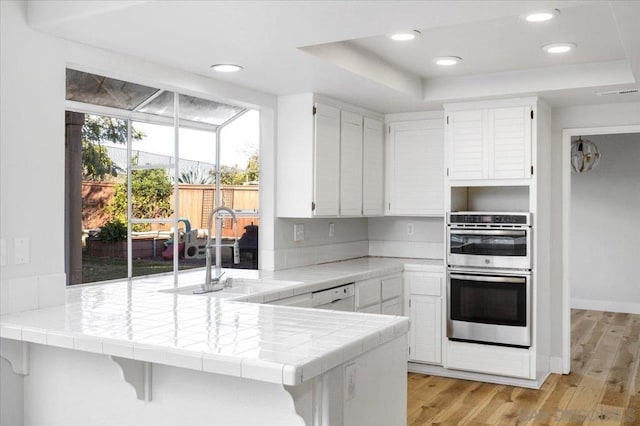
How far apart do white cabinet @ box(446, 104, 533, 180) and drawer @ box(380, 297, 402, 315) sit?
42.1 inches

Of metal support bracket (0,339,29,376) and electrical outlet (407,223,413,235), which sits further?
electrical outlet (407,223,413,235)

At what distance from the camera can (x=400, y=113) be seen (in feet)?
17.2

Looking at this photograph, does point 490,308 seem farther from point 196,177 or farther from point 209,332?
point 196,177

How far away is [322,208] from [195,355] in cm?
263

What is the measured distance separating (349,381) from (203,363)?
0.55 meters

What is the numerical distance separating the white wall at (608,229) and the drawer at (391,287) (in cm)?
412

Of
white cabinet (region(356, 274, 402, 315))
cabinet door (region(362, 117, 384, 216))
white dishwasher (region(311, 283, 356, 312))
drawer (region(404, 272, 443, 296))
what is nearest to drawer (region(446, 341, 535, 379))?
drawer (region(404, 272, 443, 296))

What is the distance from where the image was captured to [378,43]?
3.62 meters

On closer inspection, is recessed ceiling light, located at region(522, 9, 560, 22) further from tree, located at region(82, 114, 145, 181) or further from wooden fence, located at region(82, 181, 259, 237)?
tree, located at region(82, 114, 145, 181)

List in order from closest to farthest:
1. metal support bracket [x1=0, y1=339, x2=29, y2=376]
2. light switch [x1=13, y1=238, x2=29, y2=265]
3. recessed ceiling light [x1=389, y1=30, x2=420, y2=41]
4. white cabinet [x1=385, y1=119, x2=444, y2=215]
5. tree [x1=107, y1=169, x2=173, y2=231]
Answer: metal support bracket [x1=0, y1=339, x2=29, y2=376] < light switch [x1=13, y1=238, x2=29, y2=265] < recessed ceiling light [x1=389, y1=30, x2=420, y2=41] < white cabinet [x1=385, y1=119, x2=444, y2=215] < tree [x1=107, y1=169, x2=173, y2=231]

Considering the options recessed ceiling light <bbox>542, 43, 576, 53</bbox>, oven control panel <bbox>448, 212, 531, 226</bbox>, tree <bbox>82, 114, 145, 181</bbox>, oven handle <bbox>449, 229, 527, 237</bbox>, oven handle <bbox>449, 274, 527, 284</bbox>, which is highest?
recessed ceiling light <bbox>542, 43, 576, 53</bbox>

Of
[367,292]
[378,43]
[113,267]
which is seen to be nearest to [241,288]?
[367,292]

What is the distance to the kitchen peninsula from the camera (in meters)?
1.93

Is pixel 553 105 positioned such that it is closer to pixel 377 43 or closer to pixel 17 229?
pixel 377 43
